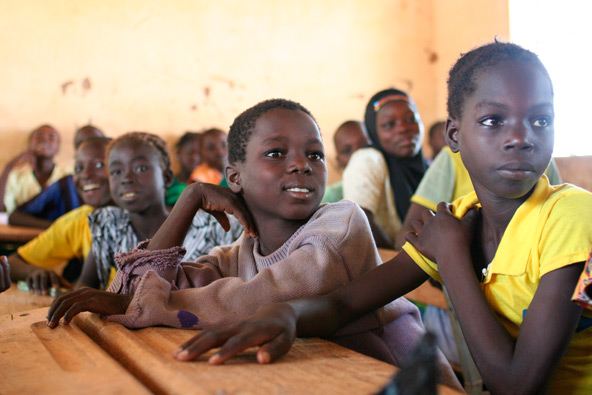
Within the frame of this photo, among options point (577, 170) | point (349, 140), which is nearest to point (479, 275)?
point (577, 170)

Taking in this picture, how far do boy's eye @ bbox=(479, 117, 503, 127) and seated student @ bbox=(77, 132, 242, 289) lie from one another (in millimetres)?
1144

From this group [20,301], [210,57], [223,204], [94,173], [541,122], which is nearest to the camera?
[541,122]

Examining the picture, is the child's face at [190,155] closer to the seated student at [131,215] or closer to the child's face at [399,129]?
the child's face at [399,129]

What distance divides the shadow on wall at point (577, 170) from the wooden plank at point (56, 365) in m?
2.55

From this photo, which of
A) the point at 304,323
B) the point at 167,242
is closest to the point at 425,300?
the point at 167,242

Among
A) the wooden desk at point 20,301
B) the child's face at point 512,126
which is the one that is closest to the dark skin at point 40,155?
the wooden desk at point 20,301

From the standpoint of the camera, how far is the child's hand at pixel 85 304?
3.08 ft

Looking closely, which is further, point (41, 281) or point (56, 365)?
point (41, 281)

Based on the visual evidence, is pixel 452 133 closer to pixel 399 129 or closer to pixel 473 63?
pixel 473 63

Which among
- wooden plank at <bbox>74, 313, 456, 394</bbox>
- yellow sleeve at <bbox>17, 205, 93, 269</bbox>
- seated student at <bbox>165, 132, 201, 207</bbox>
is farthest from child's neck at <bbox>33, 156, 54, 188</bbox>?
wooden plank at <bbox>74, 313, 456, 394</bbox>

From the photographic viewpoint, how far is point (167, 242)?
4.47 ft

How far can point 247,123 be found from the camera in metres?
1.39

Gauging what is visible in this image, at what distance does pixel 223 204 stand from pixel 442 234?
2.00ft

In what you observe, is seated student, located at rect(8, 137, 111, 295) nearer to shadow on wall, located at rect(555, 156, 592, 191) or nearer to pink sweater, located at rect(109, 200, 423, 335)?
pink sweater, located at rect(109, 200, 423, 335)
